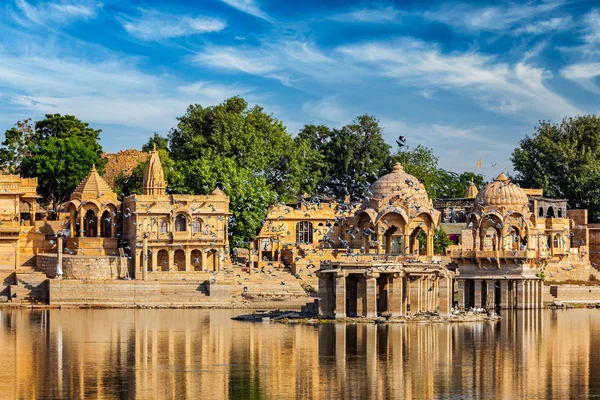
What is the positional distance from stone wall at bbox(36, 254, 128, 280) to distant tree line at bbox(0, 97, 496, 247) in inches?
380

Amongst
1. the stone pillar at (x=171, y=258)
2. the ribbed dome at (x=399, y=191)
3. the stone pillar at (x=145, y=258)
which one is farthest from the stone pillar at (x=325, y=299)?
the stone pillar at (x=171, y=258)

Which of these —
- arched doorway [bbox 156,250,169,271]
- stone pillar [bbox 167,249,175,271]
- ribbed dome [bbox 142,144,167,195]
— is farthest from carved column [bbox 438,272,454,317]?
ribbed dome [bbox 142,144,167,195]

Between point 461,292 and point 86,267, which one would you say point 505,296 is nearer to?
point 461,292

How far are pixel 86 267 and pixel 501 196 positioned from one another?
24.7m

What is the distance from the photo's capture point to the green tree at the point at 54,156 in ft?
302

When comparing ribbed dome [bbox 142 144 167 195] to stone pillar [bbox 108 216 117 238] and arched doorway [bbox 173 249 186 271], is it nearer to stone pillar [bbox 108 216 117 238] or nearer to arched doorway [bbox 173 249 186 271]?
stone pillar [bbox 108 216 117 238]

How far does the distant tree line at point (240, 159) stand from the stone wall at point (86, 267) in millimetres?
9647

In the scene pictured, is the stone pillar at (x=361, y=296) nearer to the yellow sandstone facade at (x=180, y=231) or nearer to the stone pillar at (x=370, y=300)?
the stone pillar at (x=370, y=300)

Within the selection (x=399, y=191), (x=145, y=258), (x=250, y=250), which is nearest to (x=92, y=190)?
(x=145, y=258)

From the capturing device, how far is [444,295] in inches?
2594

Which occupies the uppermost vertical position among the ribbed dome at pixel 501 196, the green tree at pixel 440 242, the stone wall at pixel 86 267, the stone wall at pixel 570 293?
the ribbed dome at pixel 501 196

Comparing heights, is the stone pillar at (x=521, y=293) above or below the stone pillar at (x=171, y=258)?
below

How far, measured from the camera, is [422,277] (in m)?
65.1

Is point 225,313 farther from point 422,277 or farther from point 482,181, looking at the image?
point 482,181
